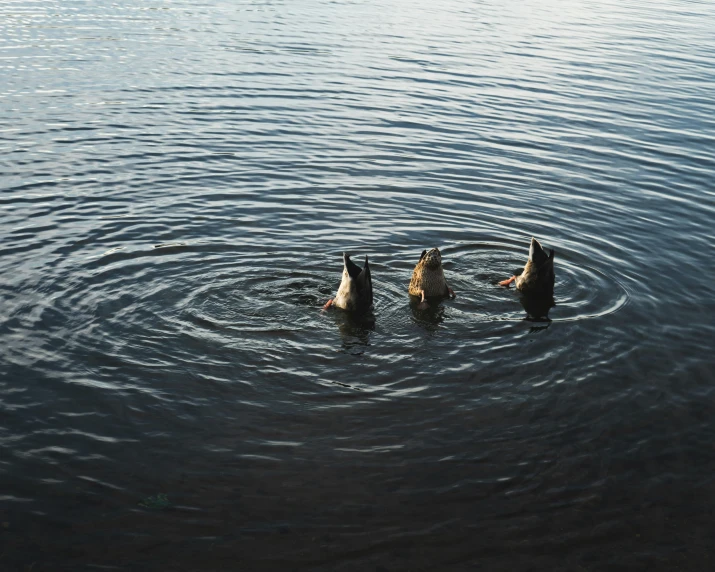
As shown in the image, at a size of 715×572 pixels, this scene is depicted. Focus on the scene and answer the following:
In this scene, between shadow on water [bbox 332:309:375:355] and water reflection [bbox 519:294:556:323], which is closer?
shadow on water [bbox 332:309:375:355]

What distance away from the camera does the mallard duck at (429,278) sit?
12.5m

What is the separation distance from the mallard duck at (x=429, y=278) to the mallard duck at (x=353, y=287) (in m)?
0.90

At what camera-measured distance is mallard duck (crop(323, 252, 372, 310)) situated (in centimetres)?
1202

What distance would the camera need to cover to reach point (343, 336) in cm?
1166

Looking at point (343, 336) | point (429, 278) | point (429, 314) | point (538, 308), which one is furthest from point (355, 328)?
point (538, 308)

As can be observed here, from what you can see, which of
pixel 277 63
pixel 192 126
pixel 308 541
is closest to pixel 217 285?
pixel 308 541

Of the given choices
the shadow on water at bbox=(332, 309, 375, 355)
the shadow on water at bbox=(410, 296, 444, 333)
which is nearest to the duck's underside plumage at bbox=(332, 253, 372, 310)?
the shadow on water at bbox=(332, 309, 375, 355)

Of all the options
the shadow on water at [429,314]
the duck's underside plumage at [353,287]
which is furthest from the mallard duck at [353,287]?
the shadow on water at [429,314]

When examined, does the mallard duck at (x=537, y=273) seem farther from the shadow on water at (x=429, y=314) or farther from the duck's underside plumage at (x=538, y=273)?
the shadow on water at (x=429, y=314)

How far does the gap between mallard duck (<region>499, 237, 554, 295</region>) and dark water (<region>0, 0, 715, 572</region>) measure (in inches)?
16.1

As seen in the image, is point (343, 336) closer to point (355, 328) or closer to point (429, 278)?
point (355, 328)

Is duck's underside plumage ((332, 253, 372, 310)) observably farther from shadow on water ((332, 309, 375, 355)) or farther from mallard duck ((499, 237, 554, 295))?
mallard duck ((499, 237, 554, 295))

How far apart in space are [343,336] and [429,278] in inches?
71.7

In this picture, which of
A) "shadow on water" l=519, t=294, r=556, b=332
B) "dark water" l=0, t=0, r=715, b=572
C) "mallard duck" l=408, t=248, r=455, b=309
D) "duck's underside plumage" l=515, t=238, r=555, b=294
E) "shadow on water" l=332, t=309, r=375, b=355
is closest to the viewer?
"dark water" l=0, t=0, r=715, b=572
